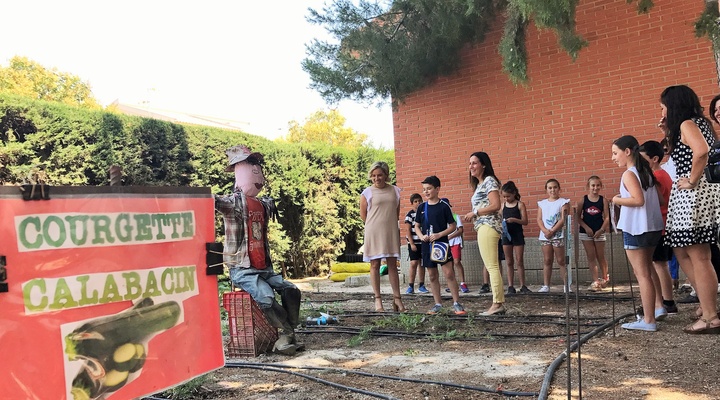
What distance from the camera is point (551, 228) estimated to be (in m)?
8.92

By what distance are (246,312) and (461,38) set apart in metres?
6.58

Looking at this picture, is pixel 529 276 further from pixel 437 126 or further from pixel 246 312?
pixel 246 312

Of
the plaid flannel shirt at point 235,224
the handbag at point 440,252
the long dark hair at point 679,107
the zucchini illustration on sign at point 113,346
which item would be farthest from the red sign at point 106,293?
the handbag at point 440,252

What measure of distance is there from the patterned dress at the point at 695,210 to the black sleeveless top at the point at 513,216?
405 centimetres

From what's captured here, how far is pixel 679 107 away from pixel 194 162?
9755 mm

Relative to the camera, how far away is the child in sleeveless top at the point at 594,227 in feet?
28.2

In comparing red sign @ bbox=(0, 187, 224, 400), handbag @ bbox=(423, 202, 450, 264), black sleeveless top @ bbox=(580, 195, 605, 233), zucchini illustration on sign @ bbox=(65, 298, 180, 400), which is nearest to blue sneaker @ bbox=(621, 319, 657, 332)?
handbag @ bbox=(423, 202, 450, 264)

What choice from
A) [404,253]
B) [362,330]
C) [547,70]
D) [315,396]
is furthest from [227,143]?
[315,396]

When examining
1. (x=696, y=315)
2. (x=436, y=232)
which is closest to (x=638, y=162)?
(x=696, y=315)

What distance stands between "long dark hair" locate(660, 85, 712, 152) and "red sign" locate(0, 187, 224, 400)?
3.87 m

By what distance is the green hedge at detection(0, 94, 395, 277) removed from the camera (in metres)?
9.92

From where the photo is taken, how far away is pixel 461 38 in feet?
33.8

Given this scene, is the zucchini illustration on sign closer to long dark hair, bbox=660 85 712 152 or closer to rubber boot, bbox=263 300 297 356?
rubber boot, bbox=263 300 297 356

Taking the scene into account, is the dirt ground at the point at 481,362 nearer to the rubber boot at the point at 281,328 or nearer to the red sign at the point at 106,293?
the rubber boot at the point at 281,328
